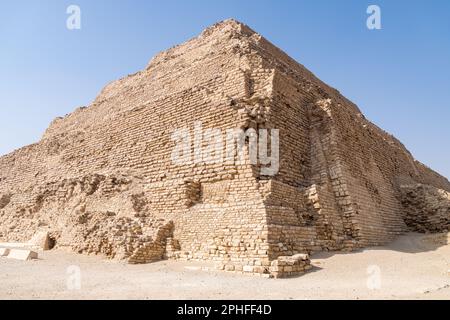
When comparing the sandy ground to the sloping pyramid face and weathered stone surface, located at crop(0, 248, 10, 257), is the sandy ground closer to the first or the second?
the sloping pyramid face

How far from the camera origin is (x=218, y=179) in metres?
10.5

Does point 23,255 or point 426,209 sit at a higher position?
point 426,209

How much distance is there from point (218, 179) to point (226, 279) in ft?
11.6

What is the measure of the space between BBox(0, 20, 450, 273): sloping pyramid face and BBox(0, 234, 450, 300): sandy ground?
683 mm

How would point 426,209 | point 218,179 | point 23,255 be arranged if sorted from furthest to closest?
1. point 426,209
2. point 23,255
3. point 218,179

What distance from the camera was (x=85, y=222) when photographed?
12.1m

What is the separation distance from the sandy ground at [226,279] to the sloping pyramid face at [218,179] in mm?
683

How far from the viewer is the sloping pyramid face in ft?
31.4

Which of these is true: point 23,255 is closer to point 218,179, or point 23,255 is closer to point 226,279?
point 218,179

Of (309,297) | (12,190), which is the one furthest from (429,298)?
(12,190)

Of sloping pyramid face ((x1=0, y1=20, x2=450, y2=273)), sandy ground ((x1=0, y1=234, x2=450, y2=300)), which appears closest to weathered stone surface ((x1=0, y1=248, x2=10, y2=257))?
sandy ground ((x1=0, y1=234, x2=450, y2=300))

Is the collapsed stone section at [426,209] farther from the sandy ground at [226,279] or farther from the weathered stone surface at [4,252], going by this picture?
the weathered stone surface at [4,252]

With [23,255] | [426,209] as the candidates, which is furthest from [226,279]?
[426,209]

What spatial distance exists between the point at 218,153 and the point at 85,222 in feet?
16.0
